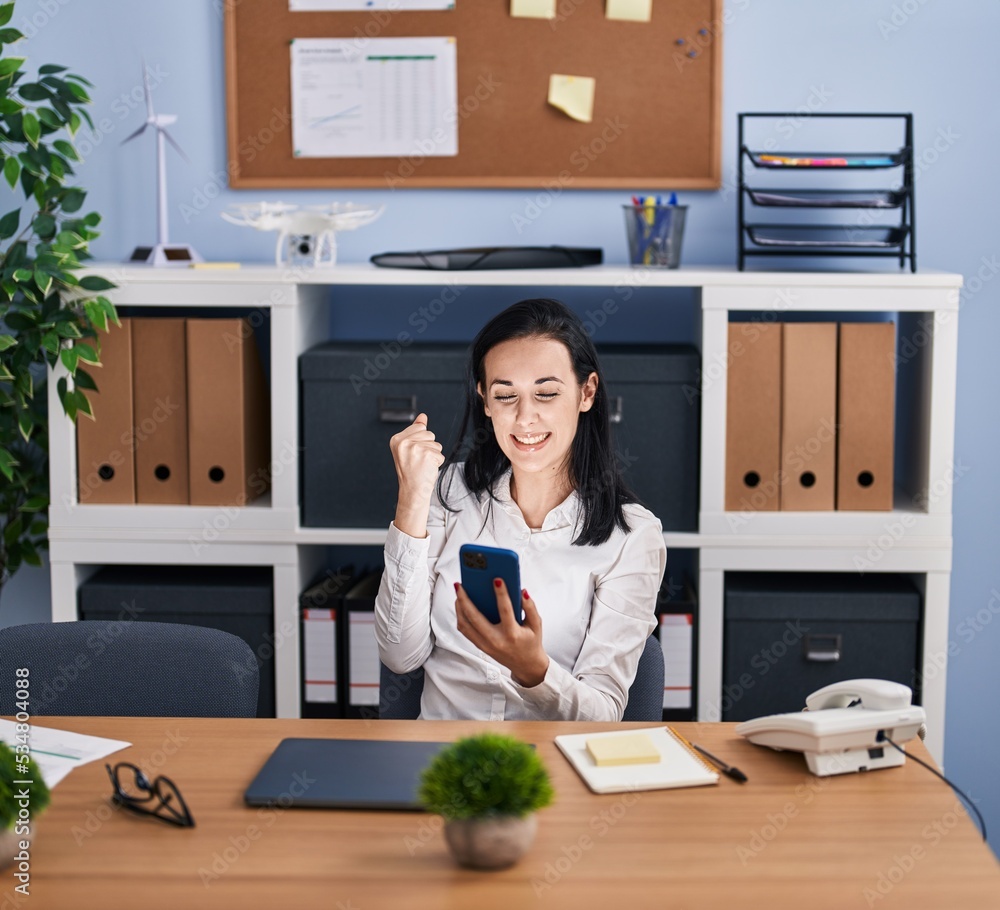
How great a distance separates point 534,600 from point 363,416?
32.4 inches

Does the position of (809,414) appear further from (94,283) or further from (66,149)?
(66,149)

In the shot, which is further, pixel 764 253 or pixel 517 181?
pixel 517 181

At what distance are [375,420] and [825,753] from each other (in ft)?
4.58

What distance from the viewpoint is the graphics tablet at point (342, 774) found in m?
1.25

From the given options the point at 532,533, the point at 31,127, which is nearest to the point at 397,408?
the point at 532,533

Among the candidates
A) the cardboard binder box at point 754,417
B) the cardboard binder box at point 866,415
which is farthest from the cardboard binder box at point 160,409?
the cardboard binder box at point 866,415

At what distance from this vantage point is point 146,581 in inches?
102

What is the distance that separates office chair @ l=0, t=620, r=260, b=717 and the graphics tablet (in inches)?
12.6

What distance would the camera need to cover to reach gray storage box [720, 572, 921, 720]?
247cm

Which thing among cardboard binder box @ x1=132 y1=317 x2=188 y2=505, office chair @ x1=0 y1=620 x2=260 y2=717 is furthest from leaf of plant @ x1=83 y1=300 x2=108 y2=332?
office chair @ x1=0 y1=620 x2=260 y2=717

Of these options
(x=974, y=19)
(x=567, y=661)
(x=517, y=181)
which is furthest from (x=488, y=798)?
(x=974, y=19)

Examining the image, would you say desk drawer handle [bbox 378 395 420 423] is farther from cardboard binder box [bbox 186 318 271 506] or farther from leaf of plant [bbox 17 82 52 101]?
leaf of plant [bbox 17 82 52 101]

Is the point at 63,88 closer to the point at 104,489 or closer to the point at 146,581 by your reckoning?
the point at 104,489

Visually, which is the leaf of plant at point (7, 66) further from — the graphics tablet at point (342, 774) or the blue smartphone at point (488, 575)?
the graphics tablet at point (342, 774)
